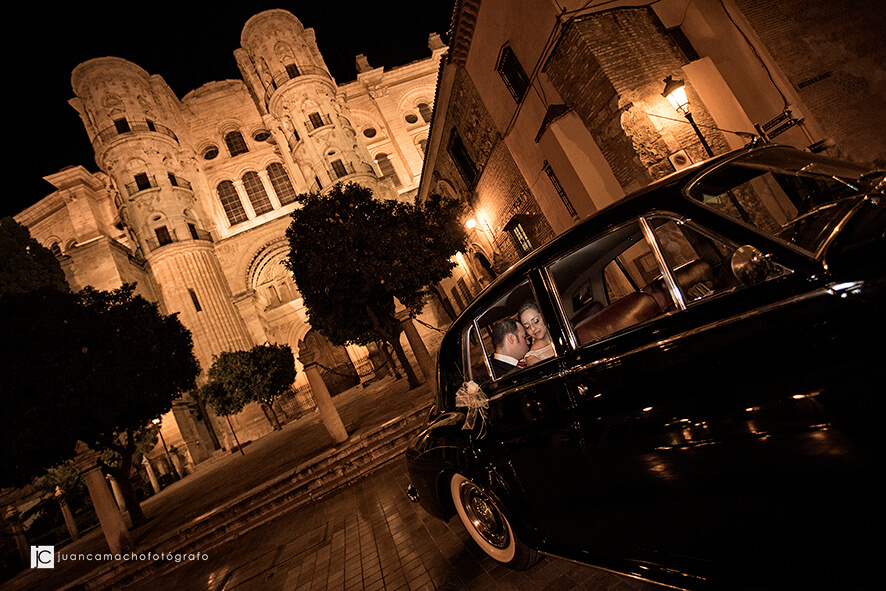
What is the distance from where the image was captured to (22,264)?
2411cm

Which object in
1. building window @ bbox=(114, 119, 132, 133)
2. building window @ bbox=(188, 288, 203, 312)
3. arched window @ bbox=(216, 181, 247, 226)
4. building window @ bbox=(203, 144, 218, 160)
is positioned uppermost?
building window @ bbox=(114, 119, 132, 133)

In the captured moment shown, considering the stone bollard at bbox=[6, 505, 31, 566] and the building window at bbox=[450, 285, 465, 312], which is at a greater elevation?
the building window at bbox=[450, 285, 465, 312]

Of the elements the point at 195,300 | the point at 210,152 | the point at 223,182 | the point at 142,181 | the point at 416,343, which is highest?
the point at 210,152

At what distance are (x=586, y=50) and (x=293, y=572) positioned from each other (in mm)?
10155

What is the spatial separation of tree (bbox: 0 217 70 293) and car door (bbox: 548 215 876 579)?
1235 inches

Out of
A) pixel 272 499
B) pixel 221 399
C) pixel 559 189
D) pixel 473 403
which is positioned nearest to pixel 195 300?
pixel 221 399

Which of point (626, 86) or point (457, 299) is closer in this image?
point (626, 86)

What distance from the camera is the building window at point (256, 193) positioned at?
35.6 m

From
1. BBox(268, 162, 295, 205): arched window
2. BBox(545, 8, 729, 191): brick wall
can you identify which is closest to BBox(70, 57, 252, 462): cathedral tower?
BBox(268, 162, 295, 205): arched window

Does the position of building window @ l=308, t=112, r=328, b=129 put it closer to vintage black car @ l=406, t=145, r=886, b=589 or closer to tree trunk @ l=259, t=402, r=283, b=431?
tree trunk @ l=259, t=402, r=283, b=431

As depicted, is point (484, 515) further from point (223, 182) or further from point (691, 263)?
point (223, 182)

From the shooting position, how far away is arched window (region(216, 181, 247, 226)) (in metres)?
34.8

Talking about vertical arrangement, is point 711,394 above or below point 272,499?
above

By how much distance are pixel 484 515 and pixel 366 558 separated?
1.83 m
